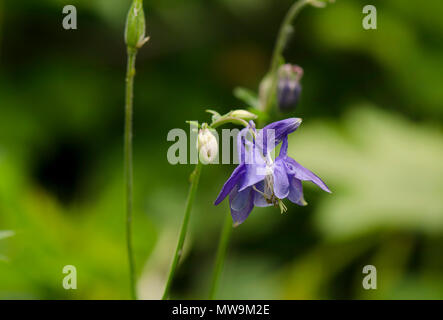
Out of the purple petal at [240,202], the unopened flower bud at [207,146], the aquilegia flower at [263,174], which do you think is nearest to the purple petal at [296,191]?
the aquilegia flower at [263,174]

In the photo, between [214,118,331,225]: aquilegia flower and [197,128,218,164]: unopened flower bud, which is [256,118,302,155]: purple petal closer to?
[214,118,331,225]: aquilegia flower

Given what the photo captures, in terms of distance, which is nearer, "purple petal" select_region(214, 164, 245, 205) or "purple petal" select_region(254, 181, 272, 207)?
"purple petal" select_region(214, 164, 245, 205)

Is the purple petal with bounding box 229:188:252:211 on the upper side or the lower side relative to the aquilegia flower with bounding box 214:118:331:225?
lower

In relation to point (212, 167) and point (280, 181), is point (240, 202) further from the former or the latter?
point (212, 167)

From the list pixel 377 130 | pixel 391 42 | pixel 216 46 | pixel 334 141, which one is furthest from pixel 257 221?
pixel 391 42

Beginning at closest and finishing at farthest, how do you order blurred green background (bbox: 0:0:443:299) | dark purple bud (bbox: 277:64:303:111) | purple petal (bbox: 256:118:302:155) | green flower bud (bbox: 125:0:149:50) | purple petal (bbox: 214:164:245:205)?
purple petal (bbox: 214:164:245:205) < purple petal (bbox: 256:118:302:155) < green flower bud (bbox: 125:0:149:50) < dark purple bud (bbox: 277:64:303:111) < blurred green background (bbox: 0:0:443:299)

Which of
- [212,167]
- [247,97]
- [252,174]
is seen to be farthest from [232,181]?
[212,167]

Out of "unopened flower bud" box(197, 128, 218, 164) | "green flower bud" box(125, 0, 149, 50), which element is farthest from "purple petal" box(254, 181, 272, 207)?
"green flower bud" box(125, 0, 149, 50)
